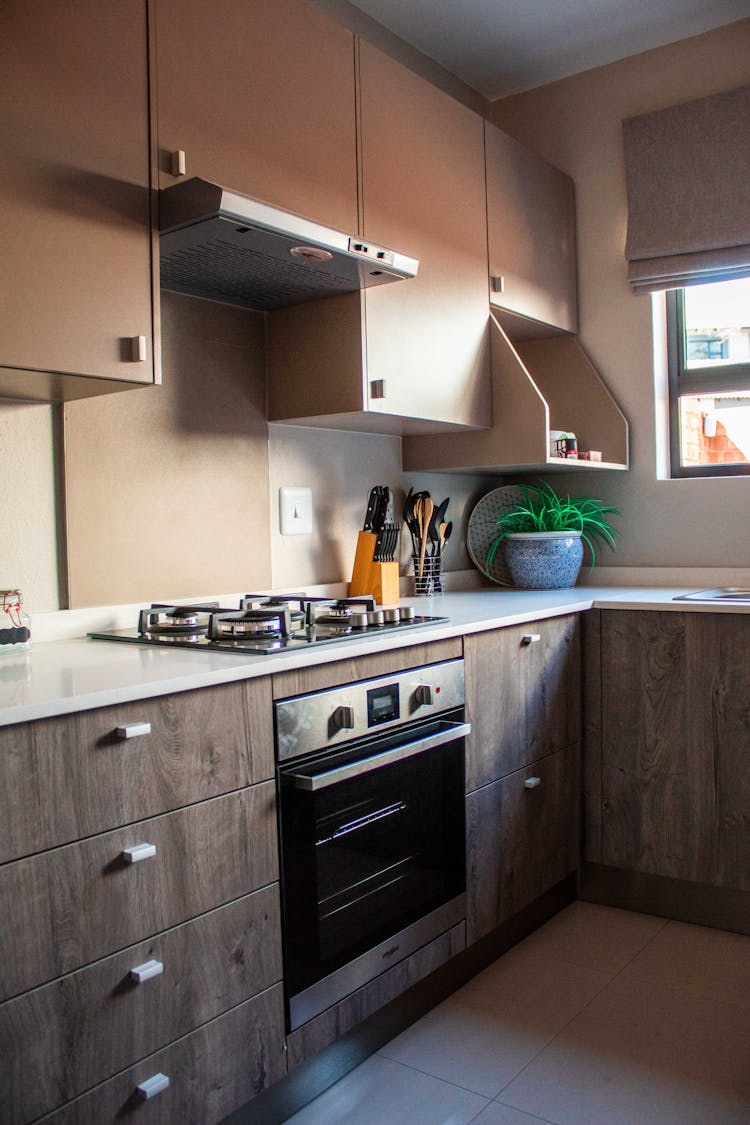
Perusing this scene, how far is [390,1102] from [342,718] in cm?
72

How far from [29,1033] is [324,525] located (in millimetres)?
1624

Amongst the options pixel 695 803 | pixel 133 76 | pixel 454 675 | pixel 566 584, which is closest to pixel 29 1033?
pixel 454 675

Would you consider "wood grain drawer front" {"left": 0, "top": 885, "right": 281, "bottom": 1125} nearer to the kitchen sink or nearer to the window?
the kitchen sink

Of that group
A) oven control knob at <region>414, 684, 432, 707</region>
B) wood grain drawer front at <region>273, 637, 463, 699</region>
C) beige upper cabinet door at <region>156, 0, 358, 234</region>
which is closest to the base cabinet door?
wood grain drawer front at <region>273, 637, 463, 699</region>

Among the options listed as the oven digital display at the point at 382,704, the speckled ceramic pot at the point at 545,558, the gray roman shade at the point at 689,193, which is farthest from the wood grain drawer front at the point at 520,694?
the gray roman shade at the point at 689,193

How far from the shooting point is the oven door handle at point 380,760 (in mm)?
1630

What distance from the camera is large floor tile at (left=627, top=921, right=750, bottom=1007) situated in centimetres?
216

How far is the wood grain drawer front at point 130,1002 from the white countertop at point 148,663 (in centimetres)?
37

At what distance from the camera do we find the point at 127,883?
1368mm

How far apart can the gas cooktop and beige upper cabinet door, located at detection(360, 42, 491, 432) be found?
1.81 ft

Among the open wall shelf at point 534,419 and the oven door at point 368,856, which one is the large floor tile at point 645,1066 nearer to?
the oven door at point 368,856

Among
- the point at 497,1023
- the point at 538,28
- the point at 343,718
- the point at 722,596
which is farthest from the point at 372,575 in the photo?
the point at 538,28

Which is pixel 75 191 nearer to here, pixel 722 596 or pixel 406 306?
pixel 406 306

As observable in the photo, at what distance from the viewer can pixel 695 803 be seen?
2432 mm
